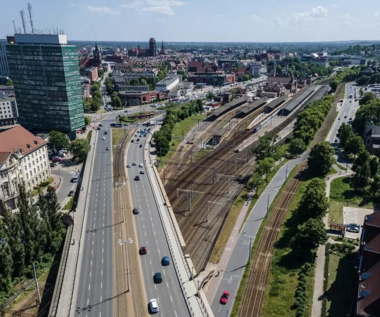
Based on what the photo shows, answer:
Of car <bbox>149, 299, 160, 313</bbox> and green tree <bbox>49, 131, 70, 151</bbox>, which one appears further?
green tree <bbox>49, 131, 70, 151</bbox>

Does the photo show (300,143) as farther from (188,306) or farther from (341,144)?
(188,306)

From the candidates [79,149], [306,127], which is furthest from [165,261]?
[306,127]

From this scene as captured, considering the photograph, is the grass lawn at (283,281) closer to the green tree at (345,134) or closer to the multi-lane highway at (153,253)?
the multi-lane highway at (153,253)

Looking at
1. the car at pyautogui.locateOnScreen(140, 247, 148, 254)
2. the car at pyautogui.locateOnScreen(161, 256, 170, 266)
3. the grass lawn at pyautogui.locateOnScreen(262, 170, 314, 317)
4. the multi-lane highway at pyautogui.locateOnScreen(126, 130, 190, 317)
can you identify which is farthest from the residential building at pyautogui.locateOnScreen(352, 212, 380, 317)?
the car at pyautogui.locateOnScreen(140, 247, 148, 254)

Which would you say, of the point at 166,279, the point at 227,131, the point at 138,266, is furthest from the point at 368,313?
the point at 227,131

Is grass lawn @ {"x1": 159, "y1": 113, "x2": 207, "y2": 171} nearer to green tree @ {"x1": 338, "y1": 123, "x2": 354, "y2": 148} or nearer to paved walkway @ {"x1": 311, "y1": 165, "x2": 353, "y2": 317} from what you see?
paved walkway @ {"x1": 311, "y1": 165, "x2": 353, "y2": 317}

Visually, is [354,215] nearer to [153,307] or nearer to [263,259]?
[263,259]
